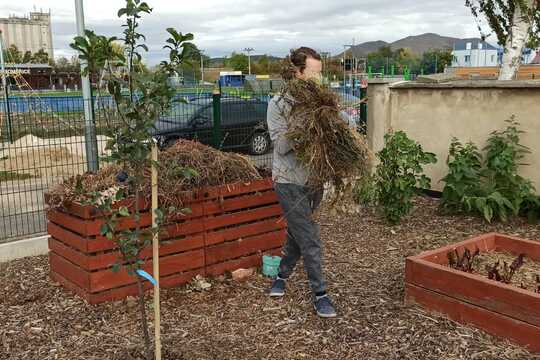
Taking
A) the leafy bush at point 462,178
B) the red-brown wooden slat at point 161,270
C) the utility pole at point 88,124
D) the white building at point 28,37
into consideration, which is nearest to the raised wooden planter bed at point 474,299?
the red-brown wooden slat at point 161,270

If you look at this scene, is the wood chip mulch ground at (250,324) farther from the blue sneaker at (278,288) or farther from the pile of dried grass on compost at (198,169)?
the pile of dried grass on compost at (198,169)

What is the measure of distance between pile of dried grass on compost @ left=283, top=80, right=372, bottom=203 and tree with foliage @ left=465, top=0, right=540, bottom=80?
24.6 ft

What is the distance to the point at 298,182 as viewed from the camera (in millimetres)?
3842

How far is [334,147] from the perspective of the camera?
12.3 feet

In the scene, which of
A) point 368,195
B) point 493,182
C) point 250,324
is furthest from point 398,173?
point 250,324

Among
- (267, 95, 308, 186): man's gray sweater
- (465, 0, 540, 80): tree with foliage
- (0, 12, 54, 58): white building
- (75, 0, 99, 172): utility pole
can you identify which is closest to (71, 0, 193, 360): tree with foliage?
(267, 95, 308, 186): man's gray sweater

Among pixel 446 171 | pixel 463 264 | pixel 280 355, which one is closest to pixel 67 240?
pixel 280 355

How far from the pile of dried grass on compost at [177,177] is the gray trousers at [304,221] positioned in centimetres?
77

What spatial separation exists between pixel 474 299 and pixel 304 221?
4.09ft

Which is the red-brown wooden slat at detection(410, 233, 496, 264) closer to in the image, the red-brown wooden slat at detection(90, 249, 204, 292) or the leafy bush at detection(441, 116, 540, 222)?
the leafy bush at detection(441, 116, 540, 222)

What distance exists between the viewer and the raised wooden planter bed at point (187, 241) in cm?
420

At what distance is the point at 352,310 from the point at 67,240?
2.31m

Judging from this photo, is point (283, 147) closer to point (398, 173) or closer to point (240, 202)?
point (240, 202)

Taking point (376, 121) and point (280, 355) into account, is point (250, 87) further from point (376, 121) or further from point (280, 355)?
point (280, 355)
